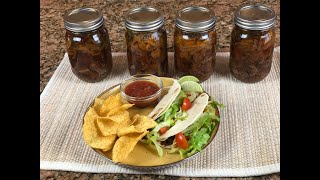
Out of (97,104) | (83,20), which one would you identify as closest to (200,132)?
(97,104)

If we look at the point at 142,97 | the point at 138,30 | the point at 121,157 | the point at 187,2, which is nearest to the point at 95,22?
the point at 138,30

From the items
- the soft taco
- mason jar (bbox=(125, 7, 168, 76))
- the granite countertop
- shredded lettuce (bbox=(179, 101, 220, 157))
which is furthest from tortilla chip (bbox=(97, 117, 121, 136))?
the granite countertop

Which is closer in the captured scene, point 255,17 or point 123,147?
point 123,147

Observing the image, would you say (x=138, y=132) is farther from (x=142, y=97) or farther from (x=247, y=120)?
(x=247, y=120)

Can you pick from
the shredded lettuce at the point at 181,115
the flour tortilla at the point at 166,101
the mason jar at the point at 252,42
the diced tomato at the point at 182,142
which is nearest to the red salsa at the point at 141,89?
the flour tortilla at the point at 166,101

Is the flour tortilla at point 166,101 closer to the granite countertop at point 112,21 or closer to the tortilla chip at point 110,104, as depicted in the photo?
the tortilla chip at point 110,104

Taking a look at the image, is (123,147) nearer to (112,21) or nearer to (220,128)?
(220,128)
